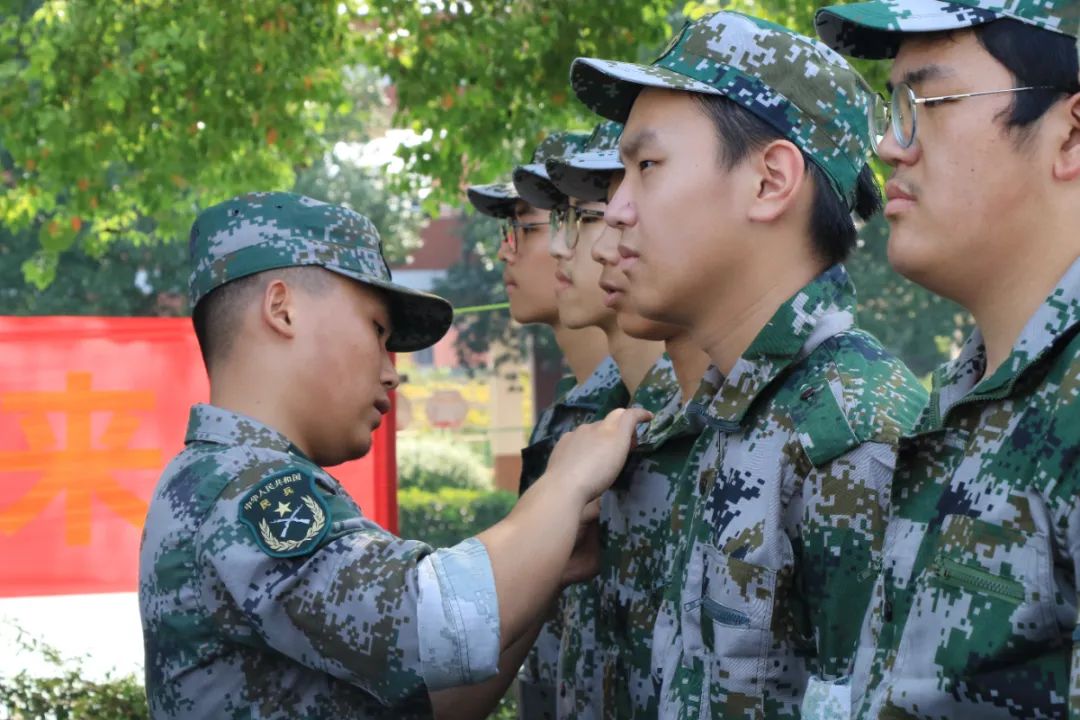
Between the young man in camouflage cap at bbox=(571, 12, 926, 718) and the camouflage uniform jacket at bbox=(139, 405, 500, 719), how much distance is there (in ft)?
1.43

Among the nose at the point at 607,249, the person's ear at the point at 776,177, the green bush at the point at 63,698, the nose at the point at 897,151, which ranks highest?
the nose at the point at 897,151

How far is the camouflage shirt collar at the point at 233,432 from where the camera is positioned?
2.89 metres

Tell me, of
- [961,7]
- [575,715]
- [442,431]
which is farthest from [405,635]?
[442,431]

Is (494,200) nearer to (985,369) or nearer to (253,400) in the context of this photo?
(253,400)

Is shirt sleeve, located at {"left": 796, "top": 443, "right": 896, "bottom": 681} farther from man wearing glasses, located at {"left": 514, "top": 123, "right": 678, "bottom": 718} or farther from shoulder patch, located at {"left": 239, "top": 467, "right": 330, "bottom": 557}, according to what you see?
man wearing glasses, located at {"left": 514, "top": 123, "right": 678, "bottom": 718}

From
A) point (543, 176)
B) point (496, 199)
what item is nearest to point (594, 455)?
point (543, 176)

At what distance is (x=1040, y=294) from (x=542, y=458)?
109 inches

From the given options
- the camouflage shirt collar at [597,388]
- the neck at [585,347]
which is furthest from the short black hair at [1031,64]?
→ the neck at [585,347]

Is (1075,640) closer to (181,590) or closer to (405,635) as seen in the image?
(405,635)

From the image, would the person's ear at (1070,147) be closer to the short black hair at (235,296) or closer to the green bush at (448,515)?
the short black hair at (235,296)

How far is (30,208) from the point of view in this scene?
10555 mm

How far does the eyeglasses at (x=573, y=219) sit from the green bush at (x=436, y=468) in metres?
20.2

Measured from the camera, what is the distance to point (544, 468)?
452 cm

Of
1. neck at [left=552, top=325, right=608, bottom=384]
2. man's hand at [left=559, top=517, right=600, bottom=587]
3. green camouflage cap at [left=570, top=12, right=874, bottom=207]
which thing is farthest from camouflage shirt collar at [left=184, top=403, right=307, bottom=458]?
neck at [left=552, top=325, right=608, bottom=384]
